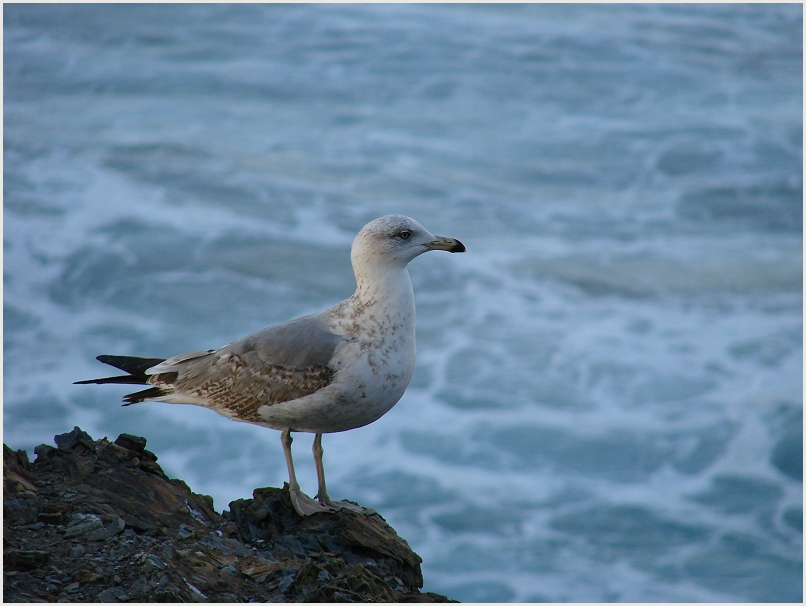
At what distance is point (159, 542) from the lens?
5.35m

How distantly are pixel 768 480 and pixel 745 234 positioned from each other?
832cm

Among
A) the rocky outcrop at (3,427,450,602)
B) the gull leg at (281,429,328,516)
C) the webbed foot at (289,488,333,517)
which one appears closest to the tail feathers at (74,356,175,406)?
the rocky outcrop at (3,427,450,602)

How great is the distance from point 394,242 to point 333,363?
0.88 meters

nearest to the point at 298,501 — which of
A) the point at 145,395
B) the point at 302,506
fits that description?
the point at 302,506

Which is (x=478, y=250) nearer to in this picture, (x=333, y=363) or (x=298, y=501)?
(x=298, y=501)

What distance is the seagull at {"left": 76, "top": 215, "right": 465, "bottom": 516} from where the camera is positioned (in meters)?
5.68

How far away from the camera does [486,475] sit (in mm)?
13930

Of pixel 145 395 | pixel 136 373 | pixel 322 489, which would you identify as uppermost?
pixel 136 373

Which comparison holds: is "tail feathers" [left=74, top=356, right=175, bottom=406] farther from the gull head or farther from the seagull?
the gull head

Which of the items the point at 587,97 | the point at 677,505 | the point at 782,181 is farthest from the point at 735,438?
the point at 587,97

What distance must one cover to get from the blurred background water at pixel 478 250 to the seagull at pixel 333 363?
6543 mm

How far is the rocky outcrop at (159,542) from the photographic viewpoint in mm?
4871

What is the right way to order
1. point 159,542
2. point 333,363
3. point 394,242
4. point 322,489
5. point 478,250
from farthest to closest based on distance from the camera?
point 478,250 → point 322,489 → point 394,242 → point 333,363 → point 159,542

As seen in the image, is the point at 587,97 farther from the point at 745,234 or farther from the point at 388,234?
the point at 388,234
